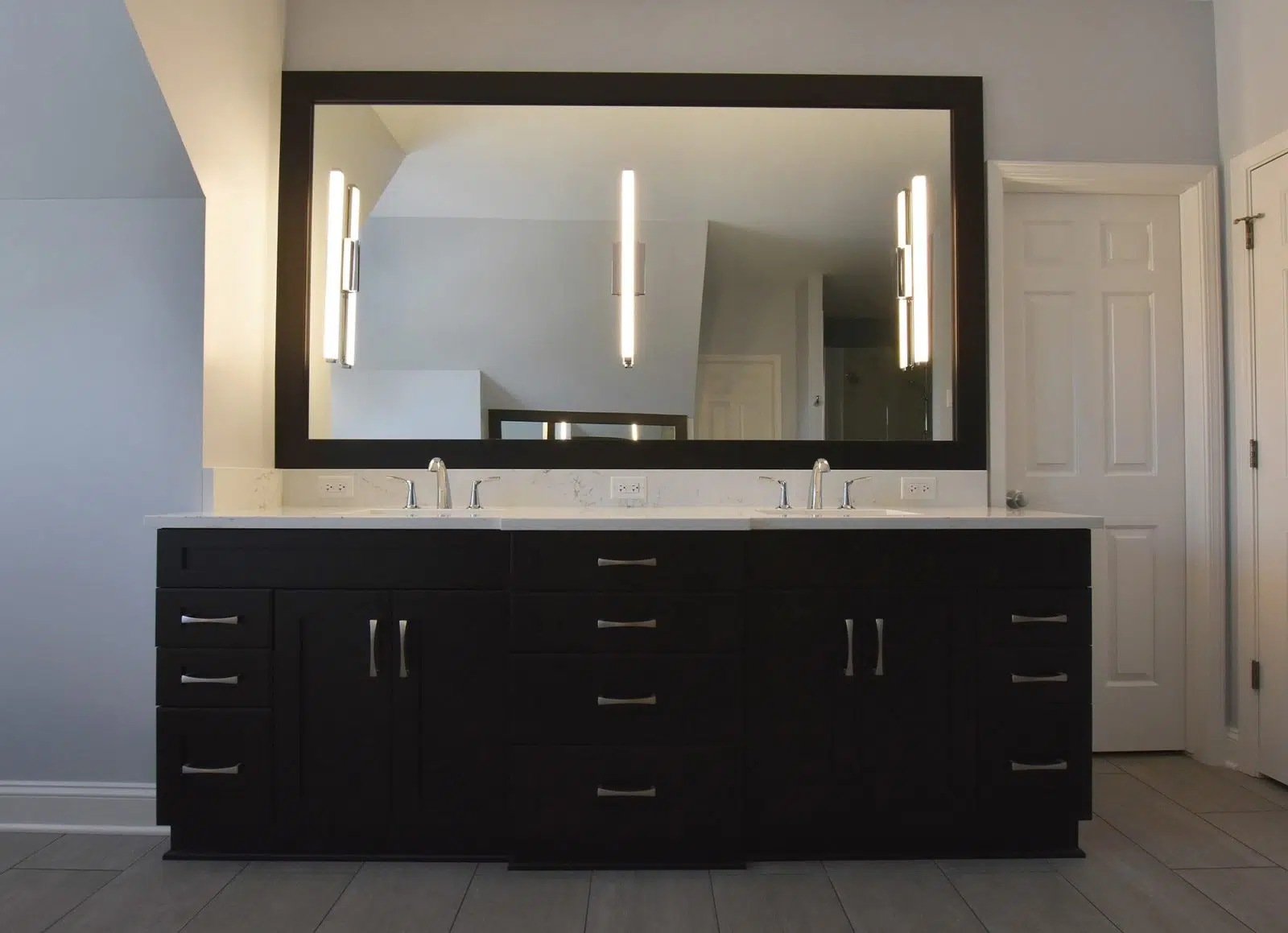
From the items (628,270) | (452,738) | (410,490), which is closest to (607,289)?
(628,270)

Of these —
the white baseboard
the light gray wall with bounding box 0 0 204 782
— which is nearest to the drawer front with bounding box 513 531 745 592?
the light gray wall with bounding box 0 0 204 782

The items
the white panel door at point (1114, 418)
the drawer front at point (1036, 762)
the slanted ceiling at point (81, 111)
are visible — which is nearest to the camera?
the slanted ceiling at point (81, 111)

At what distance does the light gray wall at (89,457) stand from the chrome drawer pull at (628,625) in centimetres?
124

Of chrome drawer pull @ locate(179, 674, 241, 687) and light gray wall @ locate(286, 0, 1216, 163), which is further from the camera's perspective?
light gray wall @ locate(286, 0, 1216, 163)

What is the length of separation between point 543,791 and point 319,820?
556 mm

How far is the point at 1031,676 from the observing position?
2.15 metres

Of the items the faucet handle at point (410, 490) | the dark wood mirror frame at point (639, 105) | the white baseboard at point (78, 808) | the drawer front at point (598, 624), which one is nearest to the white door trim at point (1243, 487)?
the dark wood mirror frame at point (639, 105)

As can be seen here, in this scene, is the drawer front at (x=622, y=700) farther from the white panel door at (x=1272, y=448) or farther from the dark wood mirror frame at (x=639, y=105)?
the white panel door at (x=1272, y=448)

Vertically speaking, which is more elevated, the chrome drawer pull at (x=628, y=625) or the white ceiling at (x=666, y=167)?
the white ceiling at (x=666, y=167)

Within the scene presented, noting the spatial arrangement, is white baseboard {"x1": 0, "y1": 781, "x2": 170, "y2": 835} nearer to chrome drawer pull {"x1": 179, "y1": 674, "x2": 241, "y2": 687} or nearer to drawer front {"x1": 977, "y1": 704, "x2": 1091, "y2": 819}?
chrome drawer pull {"x1": 179, "y1": 674, "x2": 241, "y2": 687}

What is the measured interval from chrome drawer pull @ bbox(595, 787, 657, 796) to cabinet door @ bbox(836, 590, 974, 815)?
0.47m

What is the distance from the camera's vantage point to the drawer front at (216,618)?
2102 mm

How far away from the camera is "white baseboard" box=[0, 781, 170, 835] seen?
238cm

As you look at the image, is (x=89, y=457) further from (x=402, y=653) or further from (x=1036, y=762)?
(x=1036, y=762)
